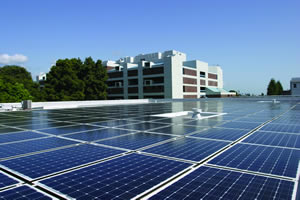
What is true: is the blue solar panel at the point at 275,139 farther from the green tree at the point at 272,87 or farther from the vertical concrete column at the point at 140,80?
the green tree at the point at 272,87

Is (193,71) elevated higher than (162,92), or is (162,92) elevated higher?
(193,71)

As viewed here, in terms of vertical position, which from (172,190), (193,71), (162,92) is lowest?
(172,190)

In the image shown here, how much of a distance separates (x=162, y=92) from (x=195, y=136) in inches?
2902

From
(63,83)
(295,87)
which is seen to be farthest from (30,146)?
(295,87)

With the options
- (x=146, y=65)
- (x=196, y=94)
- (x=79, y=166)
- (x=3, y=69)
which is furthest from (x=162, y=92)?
(x=79, y=166)

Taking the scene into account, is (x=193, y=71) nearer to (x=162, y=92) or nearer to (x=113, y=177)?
(x=162, y=92)

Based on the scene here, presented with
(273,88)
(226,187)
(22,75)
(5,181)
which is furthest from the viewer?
(273,88)

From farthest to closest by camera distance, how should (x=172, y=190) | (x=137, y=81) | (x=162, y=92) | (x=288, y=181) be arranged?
(x=137, y=81), (x=162, y=92), (x=288, y=181), (x=172, y=190)

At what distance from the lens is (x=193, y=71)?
94.6 metres

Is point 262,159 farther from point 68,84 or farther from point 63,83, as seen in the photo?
point 68,84

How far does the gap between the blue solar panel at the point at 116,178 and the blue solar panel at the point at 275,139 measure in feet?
16.0

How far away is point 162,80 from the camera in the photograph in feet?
278

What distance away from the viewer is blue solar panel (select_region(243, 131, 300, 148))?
8901 millimetres

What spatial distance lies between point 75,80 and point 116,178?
6680cm
